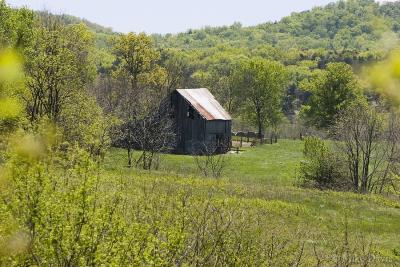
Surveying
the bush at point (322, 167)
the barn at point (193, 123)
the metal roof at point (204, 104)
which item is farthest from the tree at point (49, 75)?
the metal roof at point (204, 104)

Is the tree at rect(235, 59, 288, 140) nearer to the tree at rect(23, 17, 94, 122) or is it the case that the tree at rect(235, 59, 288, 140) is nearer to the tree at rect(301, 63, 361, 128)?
the tree at rect(301, 63, 361, 128)

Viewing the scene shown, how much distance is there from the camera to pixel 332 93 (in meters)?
77.1

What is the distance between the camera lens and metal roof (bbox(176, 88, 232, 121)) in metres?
56.8

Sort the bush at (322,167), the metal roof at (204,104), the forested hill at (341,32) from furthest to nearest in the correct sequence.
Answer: the metal roof at (204,104)
the bush at (322,167)
the forested hill at (341,32)

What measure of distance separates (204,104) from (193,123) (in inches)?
131

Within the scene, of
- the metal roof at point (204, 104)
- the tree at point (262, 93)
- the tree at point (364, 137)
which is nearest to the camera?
the tree at point (364, 137)

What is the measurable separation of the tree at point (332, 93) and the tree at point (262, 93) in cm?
765

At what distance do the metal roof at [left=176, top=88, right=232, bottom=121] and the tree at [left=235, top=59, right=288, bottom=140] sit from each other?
23.9 metres

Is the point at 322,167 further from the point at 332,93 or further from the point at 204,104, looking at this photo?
the point at 332,93

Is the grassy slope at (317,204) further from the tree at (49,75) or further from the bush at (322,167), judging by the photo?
the tree at (49,75)

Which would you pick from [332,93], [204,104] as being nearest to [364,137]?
[204,104]

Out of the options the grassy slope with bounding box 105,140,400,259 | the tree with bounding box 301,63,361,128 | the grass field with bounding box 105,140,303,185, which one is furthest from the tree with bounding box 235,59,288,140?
the grassy slope with bounding box 105,140,400,259

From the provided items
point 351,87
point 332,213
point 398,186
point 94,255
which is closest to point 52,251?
point 94,255

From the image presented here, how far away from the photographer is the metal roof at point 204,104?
5678cm
